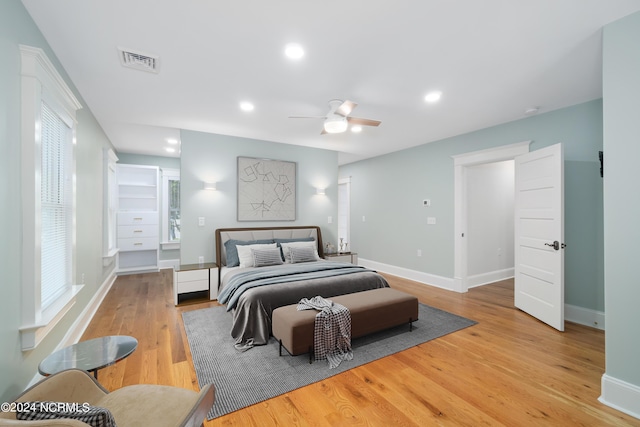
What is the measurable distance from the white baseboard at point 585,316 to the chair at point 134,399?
4300 millimetres

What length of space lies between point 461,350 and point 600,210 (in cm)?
241

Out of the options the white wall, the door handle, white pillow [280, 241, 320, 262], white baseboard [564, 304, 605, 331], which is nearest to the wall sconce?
white pillow [280, 241, 320, 262]

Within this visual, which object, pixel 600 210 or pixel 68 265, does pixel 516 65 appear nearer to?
pixel 600 210

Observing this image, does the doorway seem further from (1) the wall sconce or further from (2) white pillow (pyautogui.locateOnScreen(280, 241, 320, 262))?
(1) the wall sconce

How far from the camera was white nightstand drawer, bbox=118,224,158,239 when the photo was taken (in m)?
5.96

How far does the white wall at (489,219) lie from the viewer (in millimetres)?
5160

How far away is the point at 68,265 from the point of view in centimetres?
271

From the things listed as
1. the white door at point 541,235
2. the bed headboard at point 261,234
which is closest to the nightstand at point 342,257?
the bed headboard at point 261,234

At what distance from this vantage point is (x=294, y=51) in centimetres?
232

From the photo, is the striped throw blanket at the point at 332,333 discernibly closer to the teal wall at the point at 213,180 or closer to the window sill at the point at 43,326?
the window sill at the point at 43,326

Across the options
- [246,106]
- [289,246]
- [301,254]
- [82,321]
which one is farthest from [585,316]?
[82,321]

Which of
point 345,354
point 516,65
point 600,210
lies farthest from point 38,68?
point 600,210

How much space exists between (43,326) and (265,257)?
2547mm

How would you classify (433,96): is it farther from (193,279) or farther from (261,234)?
(193,279)
